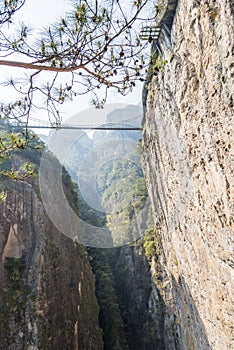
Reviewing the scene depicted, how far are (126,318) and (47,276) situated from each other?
305 inches

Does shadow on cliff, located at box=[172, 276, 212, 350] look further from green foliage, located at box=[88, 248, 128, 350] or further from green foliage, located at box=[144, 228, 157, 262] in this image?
green foliage, located at box=[88, 248, 128, 350]

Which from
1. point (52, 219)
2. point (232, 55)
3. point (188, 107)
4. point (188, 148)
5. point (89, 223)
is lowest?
point (232, 55)

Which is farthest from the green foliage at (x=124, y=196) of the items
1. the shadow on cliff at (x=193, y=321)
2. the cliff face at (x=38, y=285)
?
the shadow on cliff at (x=193, y=321)

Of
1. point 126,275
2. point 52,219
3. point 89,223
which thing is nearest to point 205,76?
point 52,219

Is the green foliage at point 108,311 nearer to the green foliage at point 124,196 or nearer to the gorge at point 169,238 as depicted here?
the gorge at point 169,238

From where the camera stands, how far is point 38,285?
861cm

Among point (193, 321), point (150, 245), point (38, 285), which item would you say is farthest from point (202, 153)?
point (150, 245)

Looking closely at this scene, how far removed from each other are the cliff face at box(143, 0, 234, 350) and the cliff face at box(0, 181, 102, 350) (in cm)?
471

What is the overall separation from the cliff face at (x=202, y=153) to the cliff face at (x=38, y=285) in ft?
15.4

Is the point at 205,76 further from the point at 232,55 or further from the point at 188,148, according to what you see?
the point at 188,148

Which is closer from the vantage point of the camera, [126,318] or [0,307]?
[0,307]

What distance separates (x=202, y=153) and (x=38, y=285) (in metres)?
7.59

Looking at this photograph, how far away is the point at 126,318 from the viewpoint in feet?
48.2

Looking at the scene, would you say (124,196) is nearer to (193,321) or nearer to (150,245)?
(150,245)
